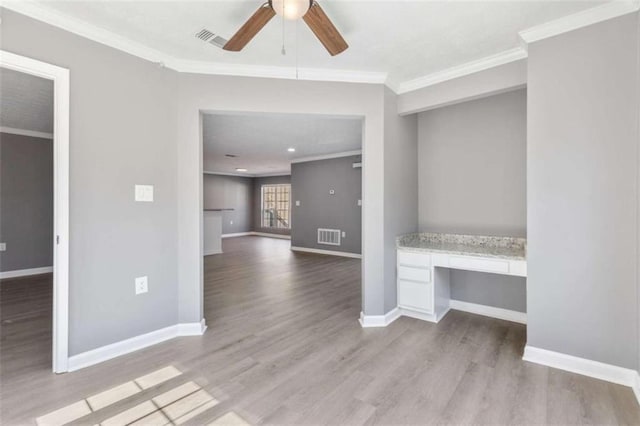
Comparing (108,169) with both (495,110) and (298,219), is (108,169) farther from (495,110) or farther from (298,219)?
(298,219)

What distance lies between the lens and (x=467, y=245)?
10.6 feet

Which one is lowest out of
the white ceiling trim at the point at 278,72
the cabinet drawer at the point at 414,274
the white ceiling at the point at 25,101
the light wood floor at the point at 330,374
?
the light wood floor at the point at 330,374

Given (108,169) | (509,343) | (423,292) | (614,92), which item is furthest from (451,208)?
(108,169)

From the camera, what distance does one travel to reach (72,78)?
2154 mm

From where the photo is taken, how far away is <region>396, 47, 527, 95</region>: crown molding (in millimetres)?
2546

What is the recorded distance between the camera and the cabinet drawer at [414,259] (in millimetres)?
3025

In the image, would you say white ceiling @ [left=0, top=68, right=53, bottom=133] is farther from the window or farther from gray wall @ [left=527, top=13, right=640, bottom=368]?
the window

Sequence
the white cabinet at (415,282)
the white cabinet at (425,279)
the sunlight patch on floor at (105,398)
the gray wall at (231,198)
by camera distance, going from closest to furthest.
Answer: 1. the sunlight patch on floor at (105,398)
2. the white cabinet at (425,279)
3. the white cabinet at (415,282)
4. the gray wall at (231,198)

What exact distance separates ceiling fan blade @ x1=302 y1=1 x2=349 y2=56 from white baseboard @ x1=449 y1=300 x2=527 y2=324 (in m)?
2.97

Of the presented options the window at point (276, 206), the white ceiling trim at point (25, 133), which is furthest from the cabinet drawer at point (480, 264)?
the window at point (276, 206)

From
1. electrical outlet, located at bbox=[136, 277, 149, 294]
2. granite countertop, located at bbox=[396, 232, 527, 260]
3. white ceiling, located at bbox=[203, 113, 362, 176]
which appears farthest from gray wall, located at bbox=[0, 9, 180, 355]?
granite countertop, located at bbox=[396, 232, 527, 260]

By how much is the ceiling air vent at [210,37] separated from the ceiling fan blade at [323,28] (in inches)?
38.8

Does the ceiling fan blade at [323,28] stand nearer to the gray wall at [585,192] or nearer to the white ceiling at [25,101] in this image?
the gray wall at [585,192]

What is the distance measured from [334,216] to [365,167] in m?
4.45
